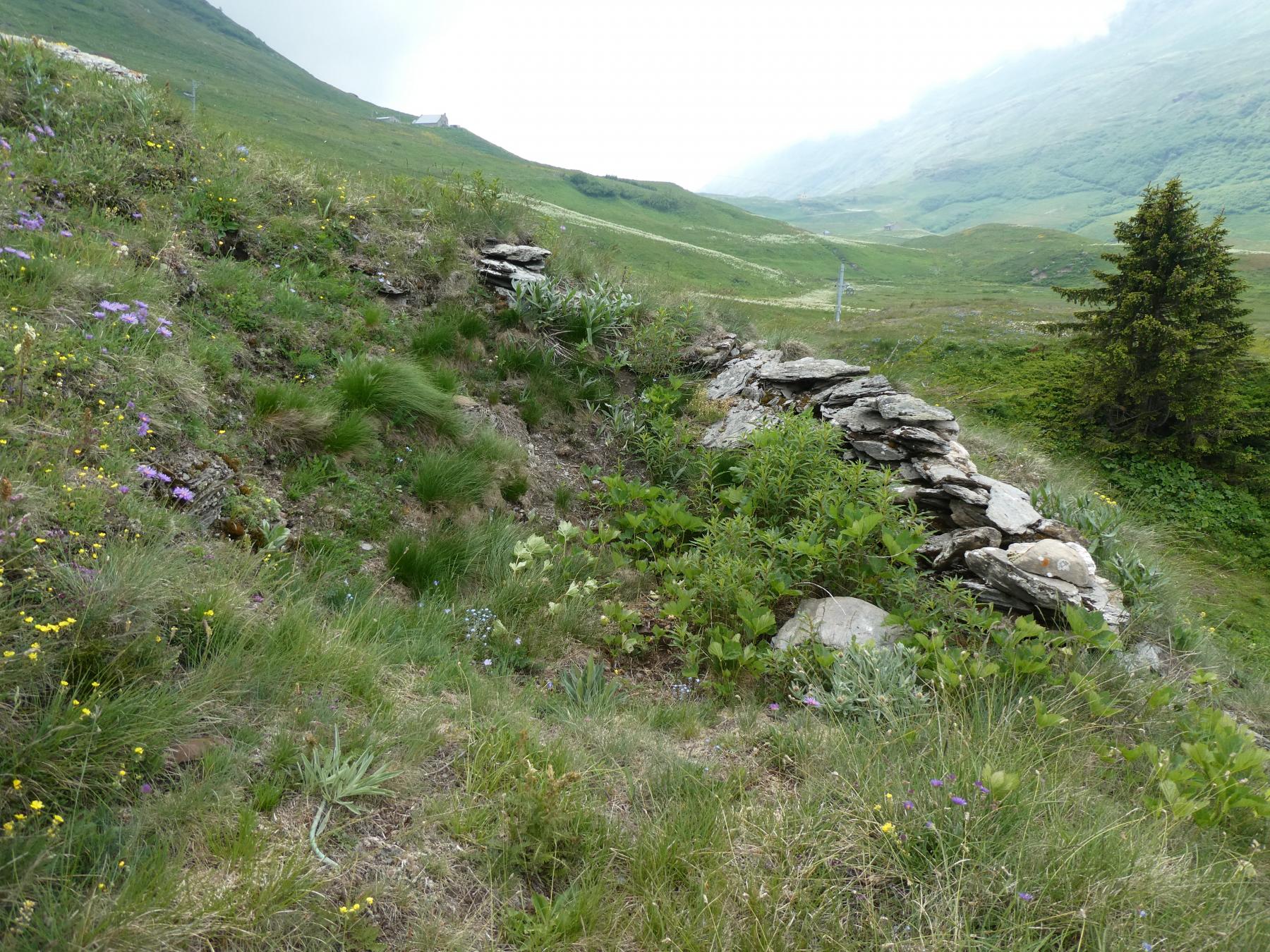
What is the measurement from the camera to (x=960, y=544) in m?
4.67

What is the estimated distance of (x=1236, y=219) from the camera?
140 meters

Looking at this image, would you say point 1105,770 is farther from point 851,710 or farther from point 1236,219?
point 1236,219

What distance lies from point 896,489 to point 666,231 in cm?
8661

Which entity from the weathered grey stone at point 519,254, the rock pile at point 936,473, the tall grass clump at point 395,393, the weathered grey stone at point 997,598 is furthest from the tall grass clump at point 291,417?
the weathered grey stone at point 997,598

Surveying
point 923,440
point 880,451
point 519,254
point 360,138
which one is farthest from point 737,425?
point 360,138

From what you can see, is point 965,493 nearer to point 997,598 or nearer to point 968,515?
point 968,515

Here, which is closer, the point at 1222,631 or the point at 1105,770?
the point at 1105,770

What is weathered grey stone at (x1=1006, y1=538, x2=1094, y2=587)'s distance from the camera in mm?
4195

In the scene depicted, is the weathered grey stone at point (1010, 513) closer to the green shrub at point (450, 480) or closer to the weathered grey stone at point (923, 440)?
the weathered grey stone at point (923, 440)

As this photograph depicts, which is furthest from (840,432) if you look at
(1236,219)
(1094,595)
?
(1236,219)

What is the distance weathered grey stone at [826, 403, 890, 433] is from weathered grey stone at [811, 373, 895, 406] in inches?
12.2

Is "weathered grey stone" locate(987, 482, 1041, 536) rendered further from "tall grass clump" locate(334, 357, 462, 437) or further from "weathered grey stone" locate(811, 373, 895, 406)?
"tall grass clump" locate(334, 357, 462, 437)

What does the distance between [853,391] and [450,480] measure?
4.48m

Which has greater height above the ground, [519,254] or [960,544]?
[519,254]
